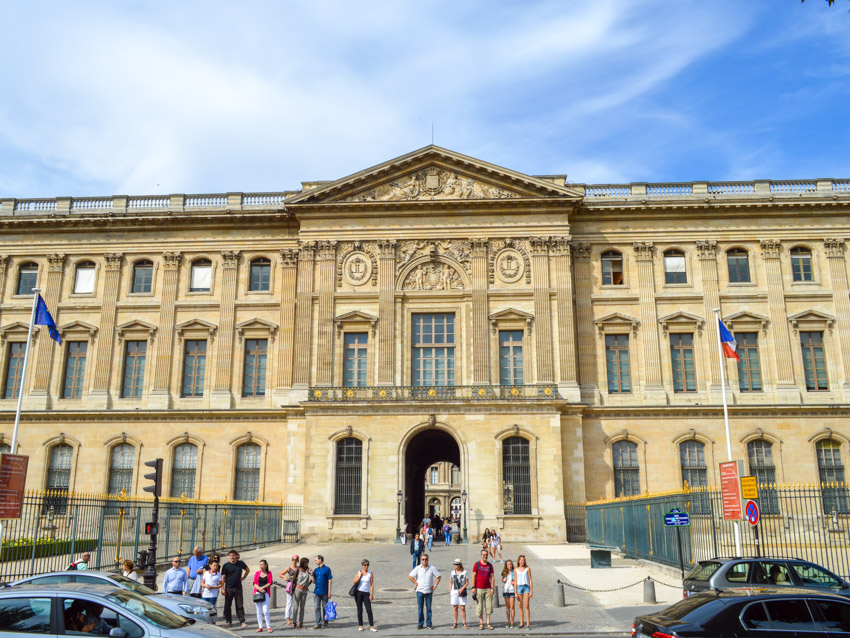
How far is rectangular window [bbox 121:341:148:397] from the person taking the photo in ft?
144

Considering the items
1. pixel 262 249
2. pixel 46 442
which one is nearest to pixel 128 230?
pixel 262 249

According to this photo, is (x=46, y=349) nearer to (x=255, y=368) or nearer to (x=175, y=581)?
(x=255, y=368)

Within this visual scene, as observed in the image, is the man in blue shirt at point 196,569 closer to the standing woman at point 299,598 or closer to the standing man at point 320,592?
the standing woman at point 299,598

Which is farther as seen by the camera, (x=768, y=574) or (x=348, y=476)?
(x=348, y=476)

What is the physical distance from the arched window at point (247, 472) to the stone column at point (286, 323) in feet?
10.1

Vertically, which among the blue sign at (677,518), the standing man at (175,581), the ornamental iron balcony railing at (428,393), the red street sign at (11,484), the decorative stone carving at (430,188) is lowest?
the standing man at (175,581)

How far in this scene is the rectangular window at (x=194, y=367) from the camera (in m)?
43.8

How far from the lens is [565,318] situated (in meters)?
41.4

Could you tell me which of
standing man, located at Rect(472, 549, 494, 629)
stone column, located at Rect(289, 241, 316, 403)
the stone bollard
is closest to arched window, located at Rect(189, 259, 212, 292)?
stone column, located at Rect(289, 241, 316, 403)

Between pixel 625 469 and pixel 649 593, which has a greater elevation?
pixel 625 469

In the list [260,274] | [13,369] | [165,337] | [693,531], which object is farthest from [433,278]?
[13,369]

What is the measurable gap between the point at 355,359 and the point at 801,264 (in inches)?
987

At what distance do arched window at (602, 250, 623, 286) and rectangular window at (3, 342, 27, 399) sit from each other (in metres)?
33.0

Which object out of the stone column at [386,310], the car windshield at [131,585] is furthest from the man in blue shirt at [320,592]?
the stone column at [386,310]
